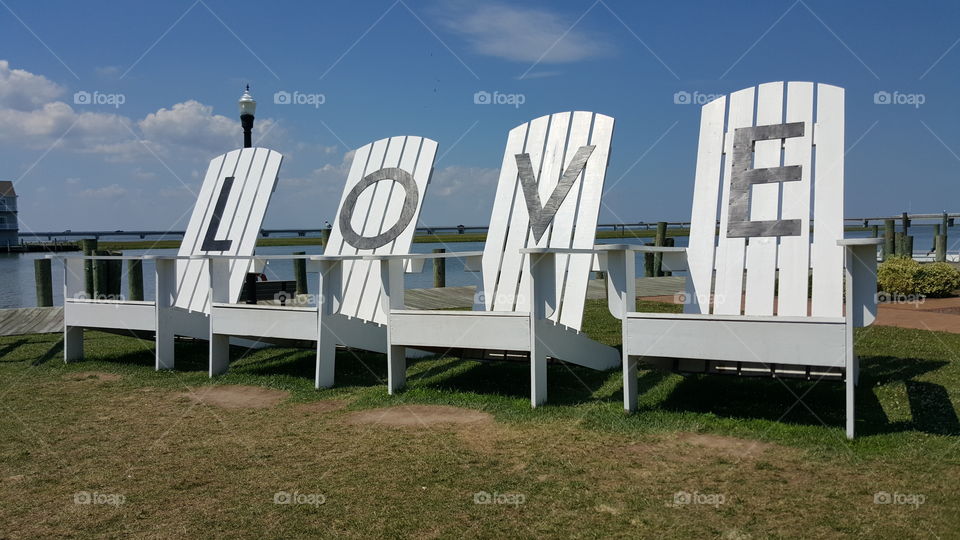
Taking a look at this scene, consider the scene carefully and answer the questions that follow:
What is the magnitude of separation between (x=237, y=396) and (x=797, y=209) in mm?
3443

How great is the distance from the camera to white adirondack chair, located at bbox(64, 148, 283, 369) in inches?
214

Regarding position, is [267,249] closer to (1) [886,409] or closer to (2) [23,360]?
(2) [23,360]

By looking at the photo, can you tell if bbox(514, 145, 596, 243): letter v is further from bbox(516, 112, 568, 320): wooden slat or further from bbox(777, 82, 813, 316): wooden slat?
bbox(777, 82, 813, 316): wooden slat

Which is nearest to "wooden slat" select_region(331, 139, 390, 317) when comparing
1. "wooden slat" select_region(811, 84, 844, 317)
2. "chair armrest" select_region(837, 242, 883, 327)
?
"wooden slat" select_region(811, 84, 844, 317)

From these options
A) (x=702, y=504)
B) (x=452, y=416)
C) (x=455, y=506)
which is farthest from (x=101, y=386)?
(x=702, y=504)

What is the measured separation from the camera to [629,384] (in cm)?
368

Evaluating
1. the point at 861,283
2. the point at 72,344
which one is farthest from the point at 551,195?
the point at 72,344

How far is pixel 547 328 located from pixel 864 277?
150cm

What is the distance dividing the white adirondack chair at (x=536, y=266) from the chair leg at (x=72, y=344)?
9.88 ft

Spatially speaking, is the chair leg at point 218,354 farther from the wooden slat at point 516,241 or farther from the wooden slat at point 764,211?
the wooden slat at point 764,211

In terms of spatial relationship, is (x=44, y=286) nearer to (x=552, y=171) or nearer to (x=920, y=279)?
(x=552, y=171)

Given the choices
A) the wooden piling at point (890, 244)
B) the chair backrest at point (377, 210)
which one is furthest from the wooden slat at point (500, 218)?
the wooden piling at point (890, 244)

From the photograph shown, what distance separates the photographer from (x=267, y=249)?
156 ft

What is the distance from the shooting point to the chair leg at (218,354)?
5.16 meters
